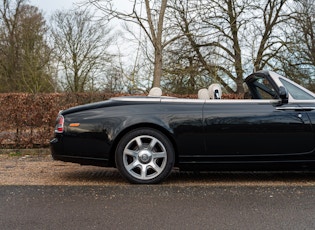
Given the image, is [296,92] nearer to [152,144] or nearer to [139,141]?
[152,144]

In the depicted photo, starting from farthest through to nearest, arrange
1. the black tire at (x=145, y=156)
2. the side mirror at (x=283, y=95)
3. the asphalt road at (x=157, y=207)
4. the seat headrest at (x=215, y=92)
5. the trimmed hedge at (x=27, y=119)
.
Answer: the trimmed hedge at (x=27, y=119) < the seat headrest at (x=215, y=92) < the side mirror at (x=283, y=95) < the black tire at (x=145, y=156) < the asphalt road at (x=157, y=207)

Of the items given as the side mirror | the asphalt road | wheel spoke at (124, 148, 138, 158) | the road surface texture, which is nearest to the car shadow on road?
the road surface texture

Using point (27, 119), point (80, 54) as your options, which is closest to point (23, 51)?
point (80, 54)

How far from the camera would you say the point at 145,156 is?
195 inches

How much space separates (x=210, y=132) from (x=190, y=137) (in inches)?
9.9

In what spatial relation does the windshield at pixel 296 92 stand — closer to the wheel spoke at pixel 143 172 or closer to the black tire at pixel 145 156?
the black tire at pixel 145 156

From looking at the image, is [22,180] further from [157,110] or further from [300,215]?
[300,215]

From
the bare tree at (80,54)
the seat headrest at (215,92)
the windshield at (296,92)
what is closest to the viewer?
the windshield at (296,92)

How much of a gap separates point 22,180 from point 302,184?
3.53 meters

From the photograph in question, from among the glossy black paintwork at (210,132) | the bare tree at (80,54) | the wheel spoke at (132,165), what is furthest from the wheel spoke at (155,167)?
the bare tree at (80,54)

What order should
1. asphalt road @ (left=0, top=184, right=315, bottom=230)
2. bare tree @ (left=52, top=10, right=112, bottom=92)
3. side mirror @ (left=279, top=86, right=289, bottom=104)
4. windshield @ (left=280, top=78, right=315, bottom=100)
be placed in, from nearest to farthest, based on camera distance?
1. asphalt road @ (left=0, top=184, right=315, bottom=230)
2. side mirror @ (left=279, top=86, right=289, bottom=104)
3. windshield @ (left=280, top=78, right=315, bottom=100)
4. bare tree @ (left=52, top=10, right=112, bottom=92)

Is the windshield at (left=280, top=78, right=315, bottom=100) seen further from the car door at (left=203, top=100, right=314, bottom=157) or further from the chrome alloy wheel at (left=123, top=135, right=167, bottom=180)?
the chrome alloy wheel at (left=123, top=135, right=167, bottom=180)

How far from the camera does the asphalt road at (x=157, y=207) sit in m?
3.42

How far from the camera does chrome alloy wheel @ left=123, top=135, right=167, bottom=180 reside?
4.95 metres
